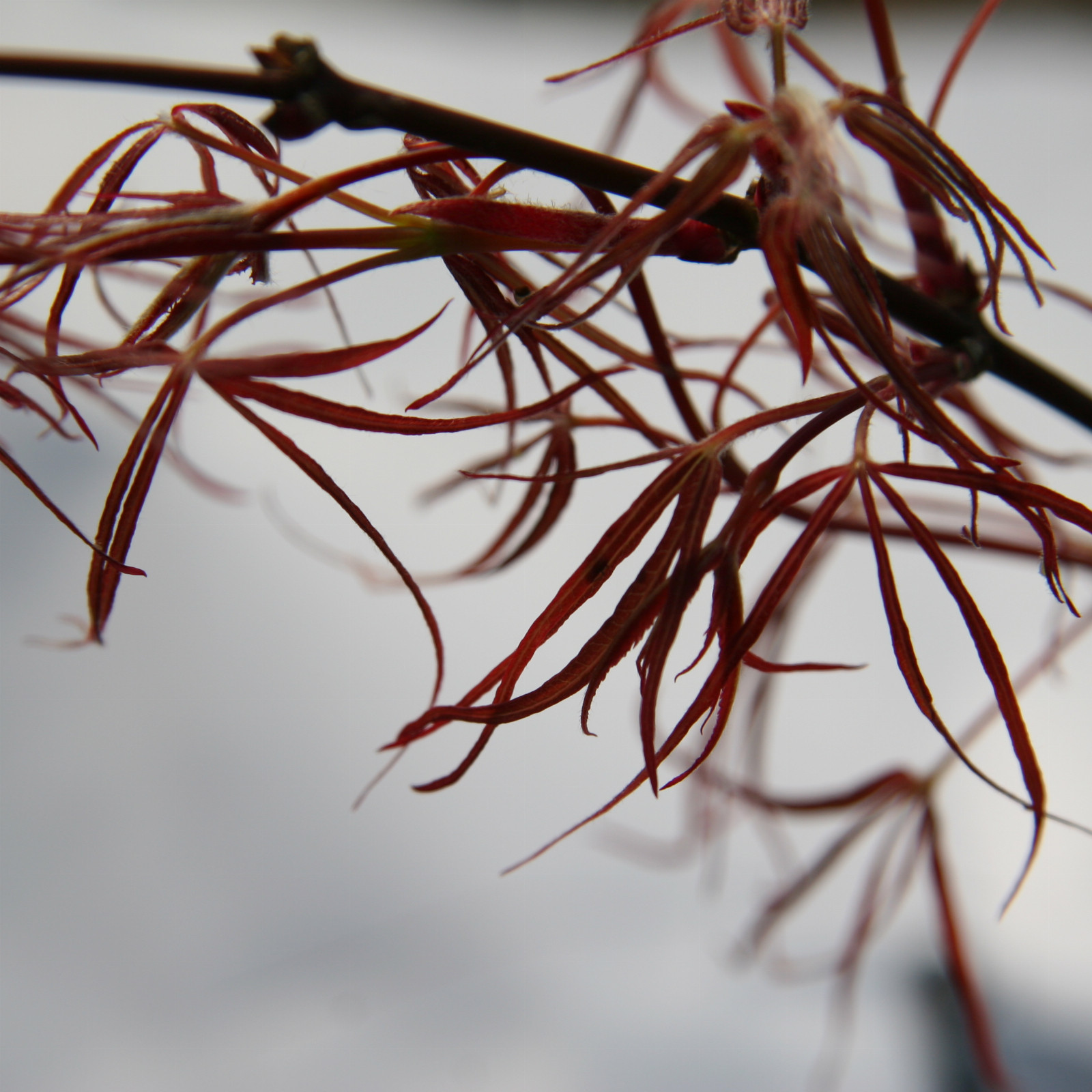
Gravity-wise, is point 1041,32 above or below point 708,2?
above

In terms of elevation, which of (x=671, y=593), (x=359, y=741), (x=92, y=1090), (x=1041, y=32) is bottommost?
(x=92, y=1090)

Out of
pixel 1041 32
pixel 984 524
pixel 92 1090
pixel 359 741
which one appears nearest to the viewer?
pixel 984 524

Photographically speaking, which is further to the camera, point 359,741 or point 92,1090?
point 359,741

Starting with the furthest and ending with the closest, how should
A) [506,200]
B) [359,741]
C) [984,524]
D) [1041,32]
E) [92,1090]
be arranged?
[1041,32] < [359,741] < [92,1090] < [984,524] < [506,200]

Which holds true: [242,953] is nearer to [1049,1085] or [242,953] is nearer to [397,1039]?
[397,1039]

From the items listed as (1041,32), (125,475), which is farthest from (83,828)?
(1041,32)

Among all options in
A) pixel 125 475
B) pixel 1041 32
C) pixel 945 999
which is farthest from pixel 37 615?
pixel 1041 32

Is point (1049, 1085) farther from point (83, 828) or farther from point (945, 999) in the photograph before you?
point (83, 828)
